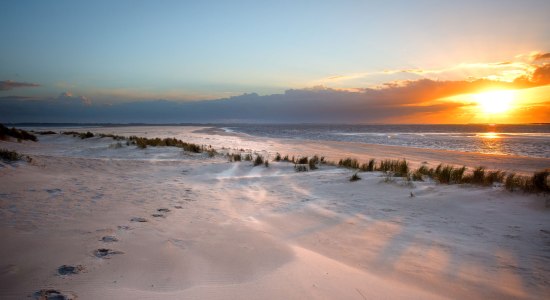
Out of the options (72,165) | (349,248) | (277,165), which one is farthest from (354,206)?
(72,165)

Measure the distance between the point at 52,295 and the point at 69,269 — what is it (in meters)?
0.43

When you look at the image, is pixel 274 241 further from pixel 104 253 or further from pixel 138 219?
pixel 138 219

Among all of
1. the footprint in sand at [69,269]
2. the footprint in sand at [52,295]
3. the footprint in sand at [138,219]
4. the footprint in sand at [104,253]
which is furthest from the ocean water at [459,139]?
the footprint in sand at [52,295]

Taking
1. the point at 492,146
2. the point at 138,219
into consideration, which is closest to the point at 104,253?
the point at 138,219

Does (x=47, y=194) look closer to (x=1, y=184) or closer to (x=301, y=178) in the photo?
(x=1, y=184)

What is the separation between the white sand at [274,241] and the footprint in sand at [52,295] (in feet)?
0.17

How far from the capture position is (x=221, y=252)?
3531 mm

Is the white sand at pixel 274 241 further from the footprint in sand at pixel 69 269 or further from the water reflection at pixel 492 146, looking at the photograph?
the water reflection at pixel 492 146

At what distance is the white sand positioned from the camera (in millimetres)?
2791

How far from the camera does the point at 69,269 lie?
2.92 meters

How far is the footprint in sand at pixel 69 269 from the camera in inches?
112

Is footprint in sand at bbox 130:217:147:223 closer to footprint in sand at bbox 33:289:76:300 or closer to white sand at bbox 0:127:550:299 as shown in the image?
white sand at bbox 0:127:550:299

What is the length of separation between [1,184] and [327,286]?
6.82m

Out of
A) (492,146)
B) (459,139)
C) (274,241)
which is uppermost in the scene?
(459,139)
